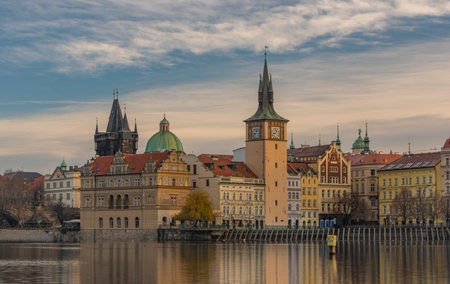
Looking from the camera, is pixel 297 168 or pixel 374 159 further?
pixel 374 159

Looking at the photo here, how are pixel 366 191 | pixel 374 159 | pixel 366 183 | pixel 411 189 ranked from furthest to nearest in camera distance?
pixel 374 159, pixel 366 183, pixel 366 191, pixel 411 189

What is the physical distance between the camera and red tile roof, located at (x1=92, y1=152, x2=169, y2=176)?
148875 mm

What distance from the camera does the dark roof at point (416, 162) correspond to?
6093 inches

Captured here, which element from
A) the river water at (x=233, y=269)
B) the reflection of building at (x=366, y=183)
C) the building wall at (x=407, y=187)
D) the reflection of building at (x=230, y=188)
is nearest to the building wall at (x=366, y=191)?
the reflection of building at (x=366, y=183)

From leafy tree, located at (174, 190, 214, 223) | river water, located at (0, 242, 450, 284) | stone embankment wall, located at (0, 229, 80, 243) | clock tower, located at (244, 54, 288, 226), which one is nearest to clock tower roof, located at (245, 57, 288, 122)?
clock tower, located at (244, 54, 288, 226)

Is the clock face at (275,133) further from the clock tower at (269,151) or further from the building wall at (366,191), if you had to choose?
the building wall at (366,191)

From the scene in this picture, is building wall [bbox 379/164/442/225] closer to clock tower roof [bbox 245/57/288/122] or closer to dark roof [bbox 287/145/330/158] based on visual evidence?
dark roof [bbox 287/145/330/158]

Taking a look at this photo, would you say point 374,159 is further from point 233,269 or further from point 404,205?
point 233,269

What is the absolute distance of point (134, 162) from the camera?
152m

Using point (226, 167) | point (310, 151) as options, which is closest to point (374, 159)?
point (310, 151)

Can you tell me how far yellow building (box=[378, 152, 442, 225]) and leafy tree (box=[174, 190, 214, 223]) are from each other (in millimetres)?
26420

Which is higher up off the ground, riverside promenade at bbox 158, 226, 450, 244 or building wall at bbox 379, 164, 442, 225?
building wall at bbox 379, 164, 442, 225

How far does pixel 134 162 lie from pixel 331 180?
114ft

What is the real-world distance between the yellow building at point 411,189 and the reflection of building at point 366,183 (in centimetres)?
367
